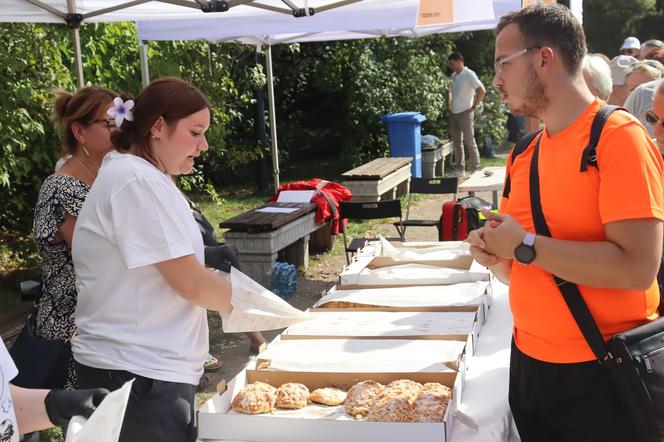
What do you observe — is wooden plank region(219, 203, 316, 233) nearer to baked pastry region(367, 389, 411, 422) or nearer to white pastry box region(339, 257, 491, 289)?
white pastry box region(339, 257, 491, 289)

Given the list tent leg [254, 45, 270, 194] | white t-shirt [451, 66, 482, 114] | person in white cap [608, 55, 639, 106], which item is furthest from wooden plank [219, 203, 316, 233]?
white t-shirt [451, 66, 482, 114]

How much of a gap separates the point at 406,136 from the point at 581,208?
37.2ft

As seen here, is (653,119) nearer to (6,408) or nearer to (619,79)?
(6,408)

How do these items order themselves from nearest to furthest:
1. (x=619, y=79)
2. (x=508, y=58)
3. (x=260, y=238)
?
(x=508, y=58) → (x=619, y=79) → (x=260, y=238)

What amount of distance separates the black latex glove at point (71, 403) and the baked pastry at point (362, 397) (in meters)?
0.74

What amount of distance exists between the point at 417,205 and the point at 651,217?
31.4 ft

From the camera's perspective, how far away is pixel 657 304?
1881 millimetres

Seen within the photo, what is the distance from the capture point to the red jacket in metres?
7.67

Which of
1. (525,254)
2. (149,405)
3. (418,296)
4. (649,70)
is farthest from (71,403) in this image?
(649,70)

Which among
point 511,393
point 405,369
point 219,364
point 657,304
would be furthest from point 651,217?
point 219,364

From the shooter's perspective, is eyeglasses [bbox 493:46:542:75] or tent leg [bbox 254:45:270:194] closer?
eyeglasses [bbox 493:46:542:75]

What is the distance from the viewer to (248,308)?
2.16 m

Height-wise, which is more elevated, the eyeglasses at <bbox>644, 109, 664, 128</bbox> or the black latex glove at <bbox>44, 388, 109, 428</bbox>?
the eyeglasses at <bbox>644, 109, 664, 128</bbox>

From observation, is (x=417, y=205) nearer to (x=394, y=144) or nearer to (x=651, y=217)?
(x=394, y=144)
